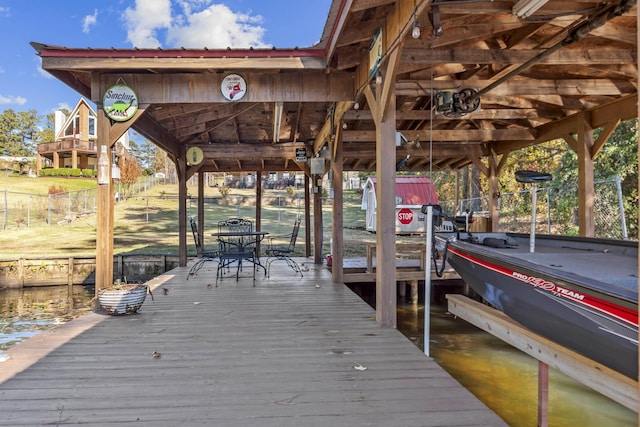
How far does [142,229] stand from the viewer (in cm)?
1683

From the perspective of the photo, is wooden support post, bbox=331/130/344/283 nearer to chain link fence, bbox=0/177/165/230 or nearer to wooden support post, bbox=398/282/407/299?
wooden support post, bbox=398/282/407/299

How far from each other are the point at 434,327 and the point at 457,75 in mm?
3855

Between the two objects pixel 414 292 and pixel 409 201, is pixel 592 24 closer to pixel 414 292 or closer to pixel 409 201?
pixel 414 292

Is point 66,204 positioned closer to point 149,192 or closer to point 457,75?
point 149,192

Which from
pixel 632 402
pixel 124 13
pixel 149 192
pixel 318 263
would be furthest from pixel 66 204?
pixel 124 13

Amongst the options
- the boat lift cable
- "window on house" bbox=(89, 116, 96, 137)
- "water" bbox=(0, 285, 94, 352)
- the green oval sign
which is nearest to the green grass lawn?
"water" bbox=(0, 285, 94, 352)

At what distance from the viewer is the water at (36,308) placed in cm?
637

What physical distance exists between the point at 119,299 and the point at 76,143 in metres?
25.6

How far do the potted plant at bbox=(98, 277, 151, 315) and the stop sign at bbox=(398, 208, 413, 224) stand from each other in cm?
644

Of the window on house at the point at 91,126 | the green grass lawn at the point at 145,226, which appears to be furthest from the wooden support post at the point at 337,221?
the window on house at the point at 91,126

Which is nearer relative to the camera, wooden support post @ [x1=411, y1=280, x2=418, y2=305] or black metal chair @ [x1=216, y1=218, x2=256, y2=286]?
black metal chair @ [x1=216, y1=218, x2=256, y2=286]

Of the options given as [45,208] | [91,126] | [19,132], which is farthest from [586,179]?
[19,132]

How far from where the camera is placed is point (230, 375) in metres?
2.72

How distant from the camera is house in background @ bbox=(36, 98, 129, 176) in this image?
1022 inches
